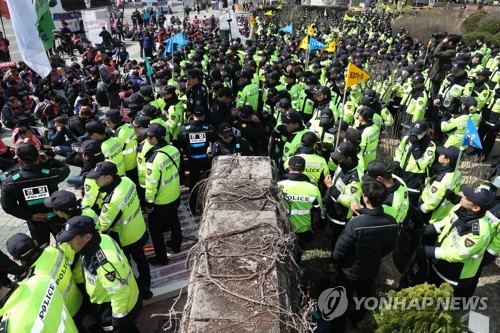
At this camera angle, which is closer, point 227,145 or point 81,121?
point 227,145

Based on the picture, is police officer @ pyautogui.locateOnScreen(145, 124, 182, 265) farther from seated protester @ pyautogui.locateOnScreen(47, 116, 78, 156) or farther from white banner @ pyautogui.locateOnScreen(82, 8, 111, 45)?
white banner @ pyautogui.locateOnScreen(82, 8, 111, 45)

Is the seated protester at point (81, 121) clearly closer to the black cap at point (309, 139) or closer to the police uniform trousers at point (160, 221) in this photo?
the police uniform trousers at point (160, 221)

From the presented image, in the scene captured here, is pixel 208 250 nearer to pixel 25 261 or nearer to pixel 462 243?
pixel 25 261

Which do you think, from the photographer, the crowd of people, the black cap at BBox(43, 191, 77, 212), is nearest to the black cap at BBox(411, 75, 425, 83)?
the crowd of people

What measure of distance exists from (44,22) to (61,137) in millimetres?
2561

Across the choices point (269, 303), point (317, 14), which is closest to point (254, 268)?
point (269, 303)

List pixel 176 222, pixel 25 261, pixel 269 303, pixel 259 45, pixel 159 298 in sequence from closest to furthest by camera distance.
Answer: pixel 269 303
pixel 25 261
pixel 159 298
pixel 176 222
pixel 259 45

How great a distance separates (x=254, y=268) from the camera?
2.63 meters

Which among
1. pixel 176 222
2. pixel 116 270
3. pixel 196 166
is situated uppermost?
pixel 116 270

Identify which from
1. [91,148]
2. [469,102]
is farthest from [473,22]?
[91,148]

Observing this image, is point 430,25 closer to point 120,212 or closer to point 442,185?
point 442,185

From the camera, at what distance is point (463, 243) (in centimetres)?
379

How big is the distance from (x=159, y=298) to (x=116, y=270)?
1.82 metres

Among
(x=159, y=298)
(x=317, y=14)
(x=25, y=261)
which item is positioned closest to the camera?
(x=25, y=261)
